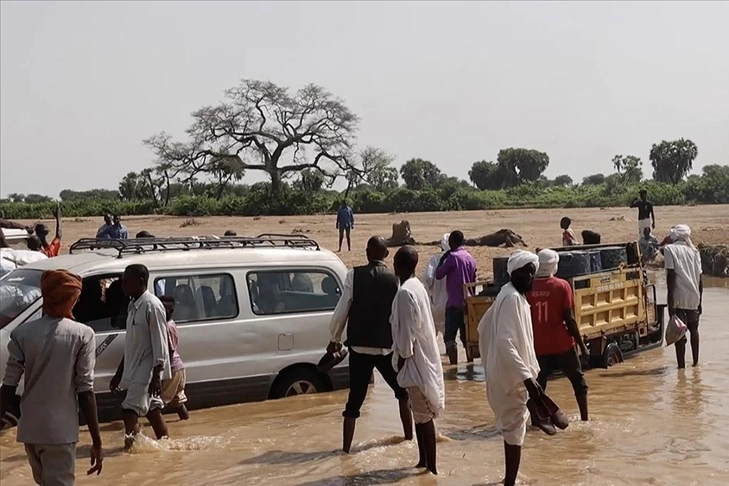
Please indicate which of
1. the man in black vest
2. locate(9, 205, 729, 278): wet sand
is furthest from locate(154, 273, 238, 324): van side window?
locate(9, 205, 729, 278): wet sand

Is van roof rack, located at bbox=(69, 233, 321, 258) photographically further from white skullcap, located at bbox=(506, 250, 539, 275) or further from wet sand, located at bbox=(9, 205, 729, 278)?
wet sand, located at bbox=(9, 205, 729, 278)

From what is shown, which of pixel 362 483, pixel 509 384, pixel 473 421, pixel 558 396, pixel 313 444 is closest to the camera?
pixel 509 384

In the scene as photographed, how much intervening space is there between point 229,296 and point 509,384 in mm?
3652

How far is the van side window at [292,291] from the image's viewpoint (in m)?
9.34

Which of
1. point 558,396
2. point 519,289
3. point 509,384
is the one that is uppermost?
point 519,289

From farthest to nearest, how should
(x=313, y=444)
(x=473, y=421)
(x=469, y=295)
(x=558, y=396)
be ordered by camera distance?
(x=469, y=295), (x=558, y=396), (x=473, y=421), (x=313, y=444)

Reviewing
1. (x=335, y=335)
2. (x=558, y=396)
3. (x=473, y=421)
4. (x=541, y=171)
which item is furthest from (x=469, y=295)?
(x=541, y=171)

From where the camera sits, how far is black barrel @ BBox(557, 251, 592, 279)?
10.9 meters

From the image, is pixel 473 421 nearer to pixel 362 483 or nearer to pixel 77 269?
pixel 362 483

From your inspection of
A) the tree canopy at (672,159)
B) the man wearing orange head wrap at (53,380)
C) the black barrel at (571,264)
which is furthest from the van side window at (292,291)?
the tree canopy at (672,159)

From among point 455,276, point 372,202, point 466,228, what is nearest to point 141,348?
point 455,276

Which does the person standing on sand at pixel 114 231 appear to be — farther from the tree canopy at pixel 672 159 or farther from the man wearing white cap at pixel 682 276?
the tree canopy at pixel 672 159

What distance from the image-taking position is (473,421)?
9.13 m

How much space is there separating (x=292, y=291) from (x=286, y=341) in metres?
0.58
